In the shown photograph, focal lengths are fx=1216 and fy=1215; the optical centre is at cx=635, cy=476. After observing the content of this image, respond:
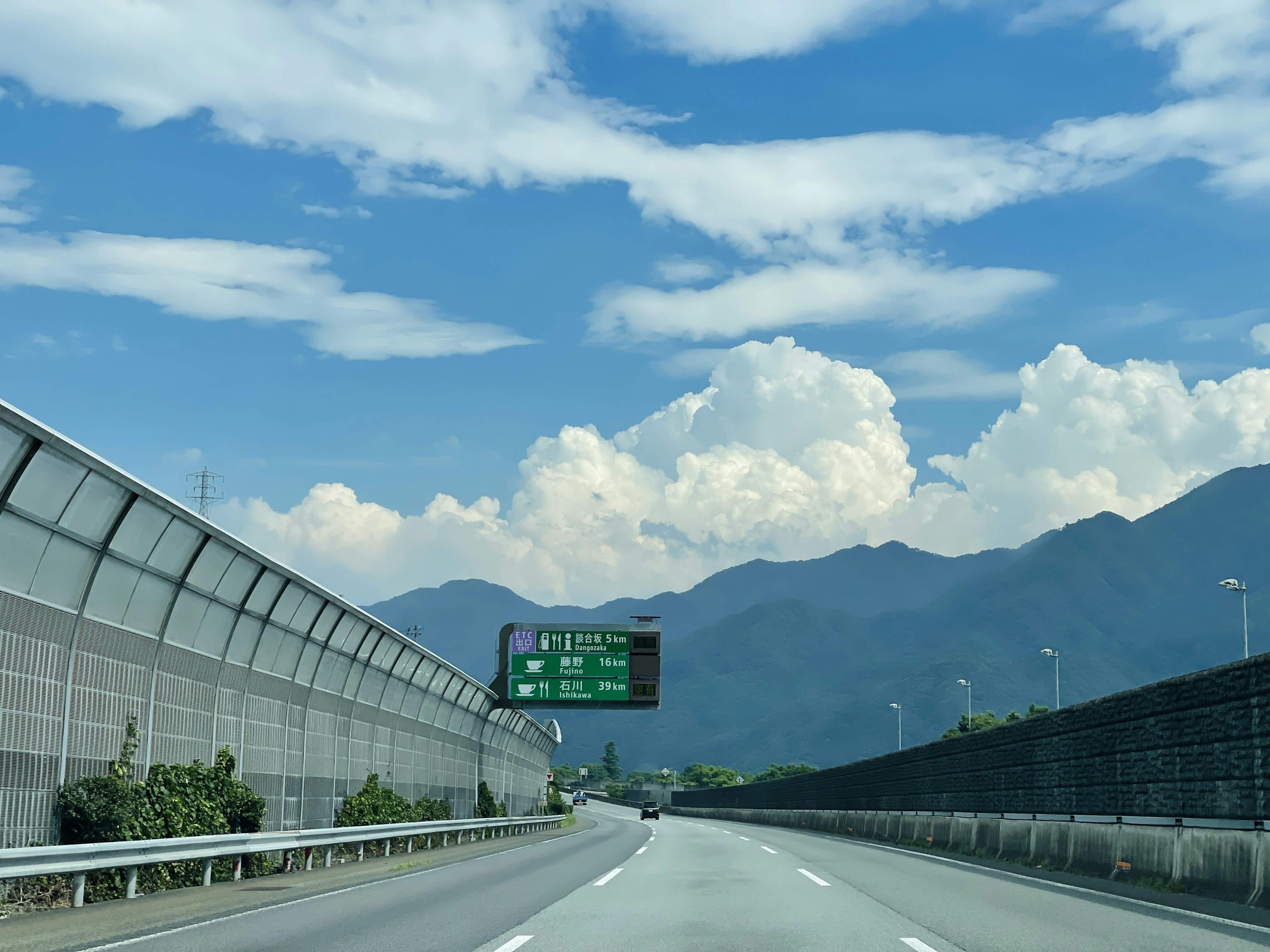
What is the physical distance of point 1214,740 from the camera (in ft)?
54.3

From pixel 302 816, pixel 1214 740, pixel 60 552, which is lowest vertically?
pixel 302 816

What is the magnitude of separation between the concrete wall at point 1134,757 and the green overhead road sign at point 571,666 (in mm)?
18076

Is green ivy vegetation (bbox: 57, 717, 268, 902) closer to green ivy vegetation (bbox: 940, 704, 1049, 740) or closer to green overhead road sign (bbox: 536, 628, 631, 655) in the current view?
green overhead road sign (bbox: 536, 628, 631, 655)

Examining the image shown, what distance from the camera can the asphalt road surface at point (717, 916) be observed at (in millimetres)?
10742

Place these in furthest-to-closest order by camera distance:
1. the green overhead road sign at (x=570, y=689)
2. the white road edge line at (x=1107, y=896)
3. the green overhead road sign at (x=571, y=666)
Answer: the green overhead road sign at (x=571, y=666), the green overhead road sign at (x=570, y=689), the white road edge line at (x=1107, y=896)

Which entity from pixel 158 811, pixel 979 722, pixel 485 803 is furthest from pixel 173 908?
pixel 979 722

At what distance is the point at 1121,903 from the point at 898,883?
→ 4.11 meters

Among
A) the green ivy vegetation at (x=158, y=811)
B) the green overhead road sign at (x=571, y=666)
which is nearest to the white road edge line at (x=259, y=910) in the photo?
the green ivy vegetation at (x=158, y=811)

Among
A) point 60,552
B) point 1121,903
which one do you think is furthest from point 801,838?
point 60,552

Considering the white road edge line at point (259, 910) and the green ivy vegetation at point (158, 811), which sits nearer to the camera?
the white road edge line at point (259, 910)

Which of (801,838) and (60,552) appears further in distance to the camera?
(801,838)

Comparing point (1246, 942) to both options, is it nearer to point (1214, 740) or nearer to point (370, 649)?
point (1214, 740)

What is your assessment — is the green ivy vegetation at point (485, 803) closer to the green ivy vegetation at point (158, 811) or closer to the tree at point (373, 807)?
the tree at point (373, 807)

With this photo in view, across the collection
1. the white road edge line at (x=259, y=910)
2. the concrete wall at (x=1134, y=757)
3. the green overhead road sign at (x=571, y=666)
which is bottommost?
the white road edge line at (x=259, y=910)
